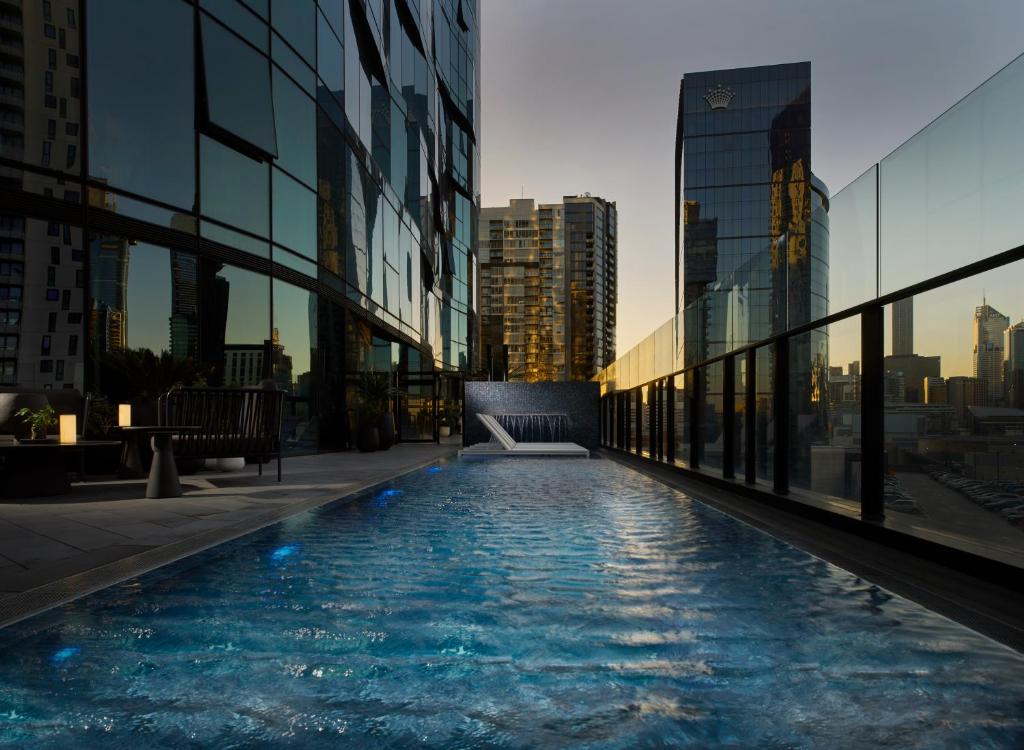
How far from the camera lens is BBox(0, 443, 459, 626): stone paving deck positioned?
293cm

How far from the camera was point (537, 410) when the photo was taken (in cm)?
1542

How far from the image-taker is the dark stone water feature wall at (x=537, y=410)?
15406 millimetres

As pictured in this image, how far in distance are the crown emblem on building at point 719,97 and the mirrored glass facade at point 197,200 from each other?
51332 millimetres

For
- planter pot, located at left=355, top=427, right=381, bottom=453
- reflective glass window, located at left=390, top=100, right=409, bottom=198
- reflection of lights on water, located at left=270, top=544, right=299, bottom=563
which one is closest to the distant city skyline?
reflection of lights on water, located at left=270, top=544, right=299, bottom=563

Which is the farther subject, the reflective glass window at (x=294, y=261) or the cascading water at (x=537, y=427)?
the cascading water at (x=537, y=427)

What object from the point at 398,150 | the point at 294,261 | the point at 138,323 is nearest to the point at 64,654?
the point at 138,323

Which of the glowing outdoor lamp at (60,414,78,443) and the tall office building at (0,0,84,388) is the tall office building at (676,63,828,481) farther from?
the glowing outdoor lamp at (60,414,78,443)

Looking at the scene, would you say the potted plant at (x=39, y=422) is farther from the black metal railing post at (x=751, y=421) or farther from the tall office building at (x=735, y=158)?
the tall office building at (x=735, y=158)

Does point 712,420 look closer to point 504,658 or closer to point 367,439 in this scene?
point 504,658

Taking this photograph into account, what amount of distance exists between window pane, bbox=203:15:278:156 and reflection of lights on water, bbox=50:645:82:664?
954 cm

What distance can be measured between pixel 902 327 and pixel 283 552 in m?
3.94

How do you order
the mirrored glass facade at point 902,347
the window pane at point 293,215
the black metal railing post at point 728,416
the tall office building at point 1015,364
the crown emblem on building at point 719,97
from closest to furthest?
the mirrored glass facade at point 902,347 → the tall office building at point 1015,364 → the black metal railing post at point 728,416 → the window pane at point 293,215 → the crown emblem on building at point 719,97

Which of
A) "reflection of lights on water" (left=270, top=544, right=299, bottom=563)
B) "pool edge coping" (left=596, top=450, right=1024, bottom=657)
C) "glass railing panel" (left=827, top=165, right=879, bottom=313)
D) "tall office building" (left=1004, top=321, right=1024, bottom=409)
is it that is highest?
"glass railing panel" (left=827, top=165, right=879, bottom=313)

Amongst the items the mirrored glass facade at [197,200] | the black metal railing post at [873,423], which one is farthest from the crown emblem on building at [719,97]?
the black metal railing post at [873,423]
